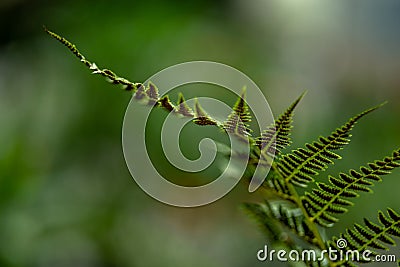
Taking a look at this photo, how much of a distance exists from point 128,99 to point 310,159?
131 centimetres

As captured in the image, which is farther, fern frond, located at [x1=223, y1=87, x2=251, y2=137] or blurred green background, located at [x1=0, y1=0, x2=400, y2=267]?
blurred green background, located at [x1=0, y1=0, x2=400, y2=267]

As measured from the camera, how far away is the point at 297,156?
0.26 meters

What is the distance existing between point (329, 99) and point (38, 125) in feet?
2.55

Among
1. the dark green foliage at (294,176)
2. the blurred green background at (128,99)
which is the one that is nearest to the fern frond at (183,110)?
the dark green foliage at (294,176)

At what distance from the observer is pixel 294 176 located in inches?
10.2

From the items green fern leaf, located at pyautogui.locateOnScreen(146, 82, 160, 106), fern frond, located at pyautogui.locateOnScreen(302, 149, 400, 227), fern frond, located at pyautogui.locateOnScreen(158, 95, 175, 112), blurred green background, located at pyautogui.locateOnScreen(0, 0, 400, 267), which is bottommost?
fern frond, located at pyautogui.locateOnScreen(302, 149, 400, 227)

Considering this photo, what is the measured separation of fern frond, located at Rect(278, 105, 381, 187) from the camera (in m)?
0.25

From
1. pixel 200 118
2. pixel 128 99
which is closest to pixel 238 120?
pixel 200 118

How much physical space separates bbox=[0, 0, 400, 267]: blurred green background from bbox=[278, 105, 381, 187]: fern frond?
954 mm

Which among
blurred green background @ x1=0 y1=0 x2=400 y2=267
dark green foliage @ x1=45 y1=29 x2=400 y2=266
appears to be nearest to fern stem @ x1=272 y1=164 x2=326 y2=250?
dark green foliage @ x1=45 y1=29 x2=400 y2=266

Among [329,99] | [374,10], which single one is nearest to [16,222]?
[329,99]

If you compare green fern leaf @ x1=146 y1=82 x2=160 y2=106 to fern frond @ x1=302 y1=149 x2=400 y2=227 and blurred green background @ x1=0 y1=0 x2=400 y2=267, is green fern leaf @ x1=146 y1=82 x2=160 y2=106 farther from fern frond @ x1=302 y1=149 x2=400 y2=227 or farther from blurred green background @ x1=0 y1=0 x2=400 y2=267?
blurred green background @ x1=0 y1=0 x2=400 y2=267

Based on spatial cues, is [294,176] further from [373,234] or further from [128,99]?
[128,99]

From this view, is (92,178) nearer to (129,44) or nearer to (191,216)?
(191,216)
